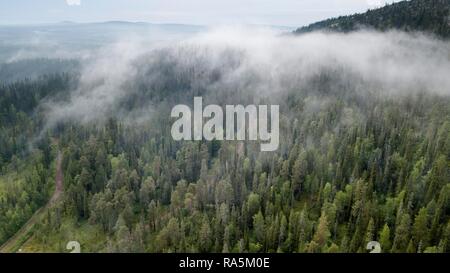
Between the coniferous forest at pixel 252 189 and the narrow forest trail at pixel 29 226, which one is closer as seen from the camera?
the coniferous forest at pixel 252 189

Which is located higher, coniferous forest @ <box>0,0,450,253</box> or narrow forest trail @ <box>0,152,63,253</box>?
coniferous forest @ <box>0,0,450,253</box>

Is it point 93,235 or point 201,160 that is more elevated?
point 201,160

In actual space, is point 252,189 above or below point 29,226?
above

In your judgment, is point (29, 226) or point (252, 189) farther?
point (29, 226)

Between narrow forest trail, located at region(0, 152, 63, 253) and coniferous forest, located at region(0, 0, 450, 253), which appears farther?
narrow forest trail, located at region(0, 152, 63, 253)

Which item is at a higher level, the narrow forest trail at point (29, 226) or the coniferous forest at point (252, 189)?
the coniferous forest at point (252, 189)

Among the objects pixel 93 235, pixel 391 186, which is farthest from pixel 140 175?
pixel 391 186

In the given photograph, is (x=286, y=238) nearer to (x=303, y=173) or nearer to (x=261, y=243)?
(x=261, y=243)
